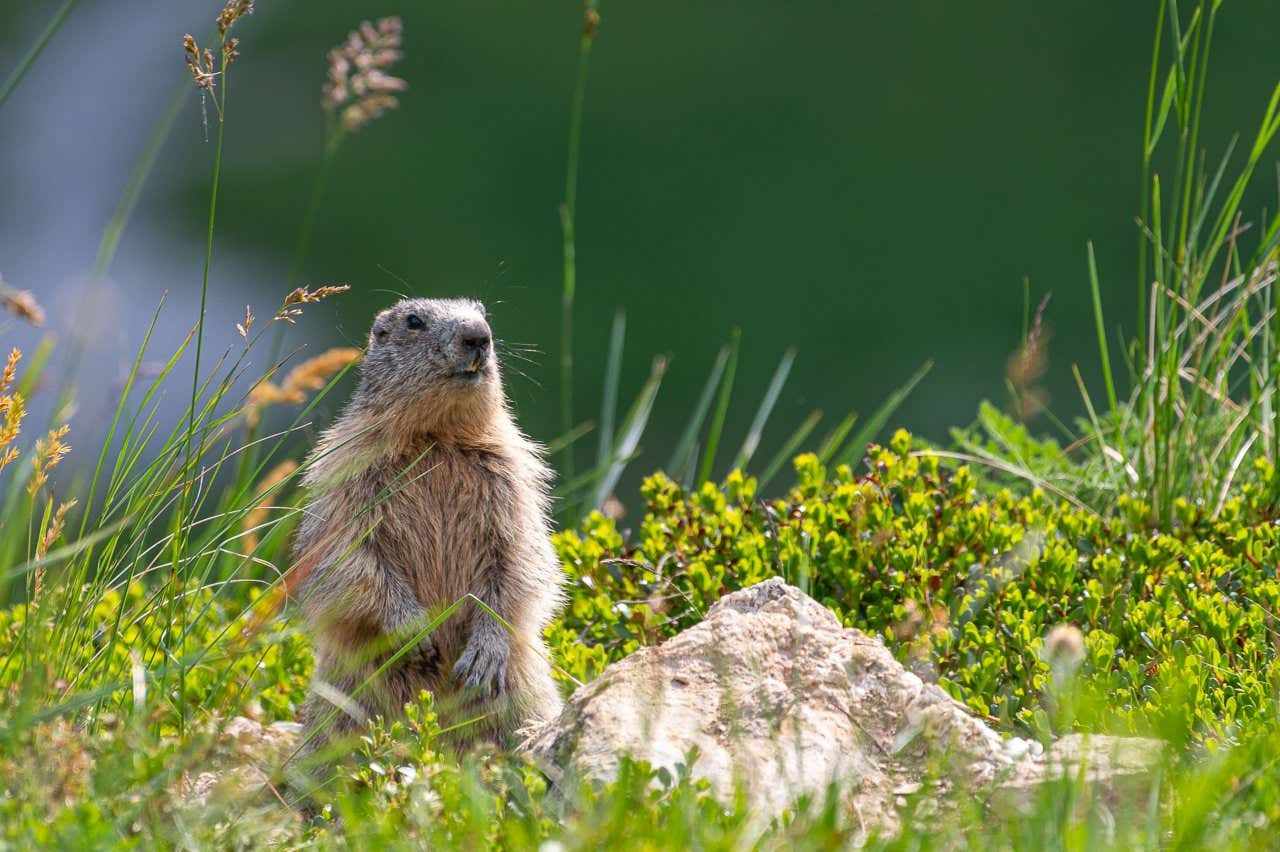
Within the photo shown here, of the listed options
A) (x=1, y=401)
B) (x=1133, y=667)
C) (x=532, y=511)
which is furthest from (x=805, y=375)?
(x=1, y=401)

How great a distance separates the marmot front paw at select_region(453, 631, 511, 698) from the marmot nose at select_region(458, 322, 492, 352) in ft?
2.60

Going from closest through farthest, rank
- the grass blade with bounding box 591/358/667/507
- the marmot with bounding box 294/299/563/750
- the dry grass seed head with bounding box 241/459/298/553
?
1. the dry grass seed head with bounding box 241/459/298/553
2. the marmot with bounding box 294/299/563/750
3. the grass blade with bounding box 591/358/667/507

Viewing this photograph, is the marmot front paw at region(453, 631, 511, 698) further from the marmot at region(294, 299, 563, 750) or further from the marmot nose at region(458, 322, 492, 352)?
the marmot nose at region(458, 322, 492, 352)

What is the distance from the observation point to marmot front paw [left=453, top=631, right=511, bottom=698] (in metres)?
3.99

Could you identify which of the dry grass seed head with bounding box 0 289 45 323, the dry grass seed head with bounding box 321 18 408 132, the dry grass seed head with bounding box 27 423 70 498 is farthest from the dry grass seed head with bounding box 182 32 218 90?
the dry grass seed head with bounding box 27 423 70 498

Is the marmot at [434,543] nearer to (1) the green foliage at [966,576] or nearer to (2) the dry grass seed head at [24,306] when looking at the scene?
(1) the green foliage at [966,576]

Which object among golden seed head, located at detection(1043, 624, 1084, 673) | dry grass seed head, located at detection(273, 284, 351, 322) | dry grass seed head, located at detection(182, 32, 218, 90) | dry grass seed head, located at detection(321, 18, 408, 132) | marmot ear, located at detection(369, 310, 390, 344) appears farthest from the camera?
marmot ear, located at detection(369, 310, 390, 344)

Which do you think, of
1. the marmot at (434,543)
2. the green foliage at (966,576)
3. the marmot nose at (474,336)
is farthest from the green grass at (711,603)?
the marmot nose at (474,336)

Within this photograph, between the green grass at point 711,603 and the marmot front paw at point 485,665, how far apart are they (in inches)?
7.8

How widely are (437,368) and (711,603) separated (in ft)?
3.36

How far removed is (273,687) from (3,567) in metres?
1.61

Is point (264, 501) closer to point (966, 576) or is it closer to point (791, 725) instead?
point (791, 725)

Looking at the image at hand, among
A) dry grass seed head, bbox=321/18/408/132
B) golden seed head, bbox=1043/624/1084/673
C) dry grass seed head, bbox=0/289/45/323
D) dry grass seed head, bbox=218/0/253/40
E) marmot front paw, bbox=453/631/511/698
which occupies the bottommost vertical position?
marmot front paw, bbox=453/631/511/698

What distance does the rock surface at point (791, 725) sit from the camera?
3.00 m
